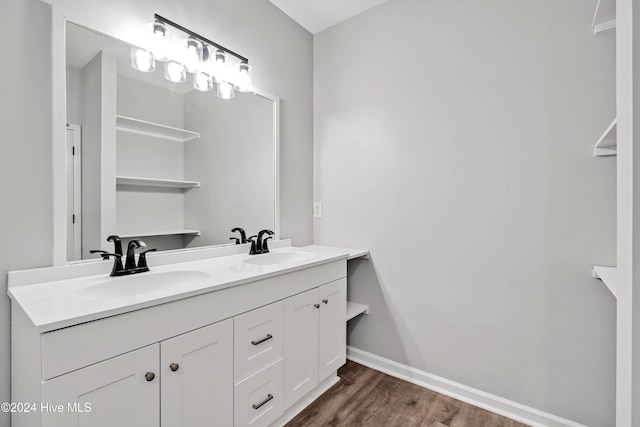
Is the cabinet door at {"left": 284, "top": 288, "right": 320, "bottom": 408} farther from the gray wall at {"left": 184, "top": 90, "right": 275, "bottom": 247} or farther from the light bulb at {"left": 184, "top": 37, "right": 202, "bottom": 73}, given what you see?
the light bulb at {"left": 184, "top": 37, "right": 202, "bottom": 73}

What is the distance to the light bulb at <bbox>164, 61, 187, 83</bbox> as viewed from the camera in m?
1.55

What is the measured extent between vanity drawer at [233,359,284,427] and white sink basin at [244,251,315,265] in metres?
0.60

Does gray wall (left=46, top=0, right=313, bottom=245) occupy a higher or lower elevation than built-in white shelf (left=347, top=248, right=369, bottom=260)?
higher

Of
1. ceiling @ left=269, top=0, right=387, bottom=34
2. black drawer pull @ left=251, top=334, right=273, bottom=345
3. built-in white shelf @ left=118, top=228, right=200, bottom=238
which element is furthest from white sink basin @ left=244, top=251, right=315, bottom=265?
ceiling @ left=269, top=0, right=387, bottom=34

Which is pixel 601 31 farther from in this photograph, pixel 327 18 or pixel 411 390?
pixel 411 390

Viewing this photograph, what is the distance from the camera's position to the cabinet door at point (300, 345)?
5.00 ft

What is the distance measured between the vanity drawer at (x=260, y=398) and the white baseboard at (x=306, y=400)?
12 cm

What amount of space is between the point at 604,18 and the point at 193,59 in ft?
6.57

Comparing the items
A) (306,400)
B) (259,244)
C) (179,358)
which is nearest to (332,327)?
(306,400)

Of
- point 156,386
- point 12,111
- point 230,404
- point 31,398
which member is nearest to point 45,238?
point 12,111

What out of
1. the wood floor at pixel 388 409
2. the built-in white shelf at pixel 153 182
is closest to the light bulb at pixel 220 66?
the built-in white shelf at pixel 153 182

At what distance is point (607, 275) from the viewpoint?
125cm

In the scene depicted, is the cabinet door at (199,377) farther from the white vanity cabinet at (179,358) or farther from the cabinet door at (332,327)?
the cabinet door at (332,327)

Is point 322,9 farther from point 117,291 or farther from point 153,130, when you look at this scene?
point 117,291
